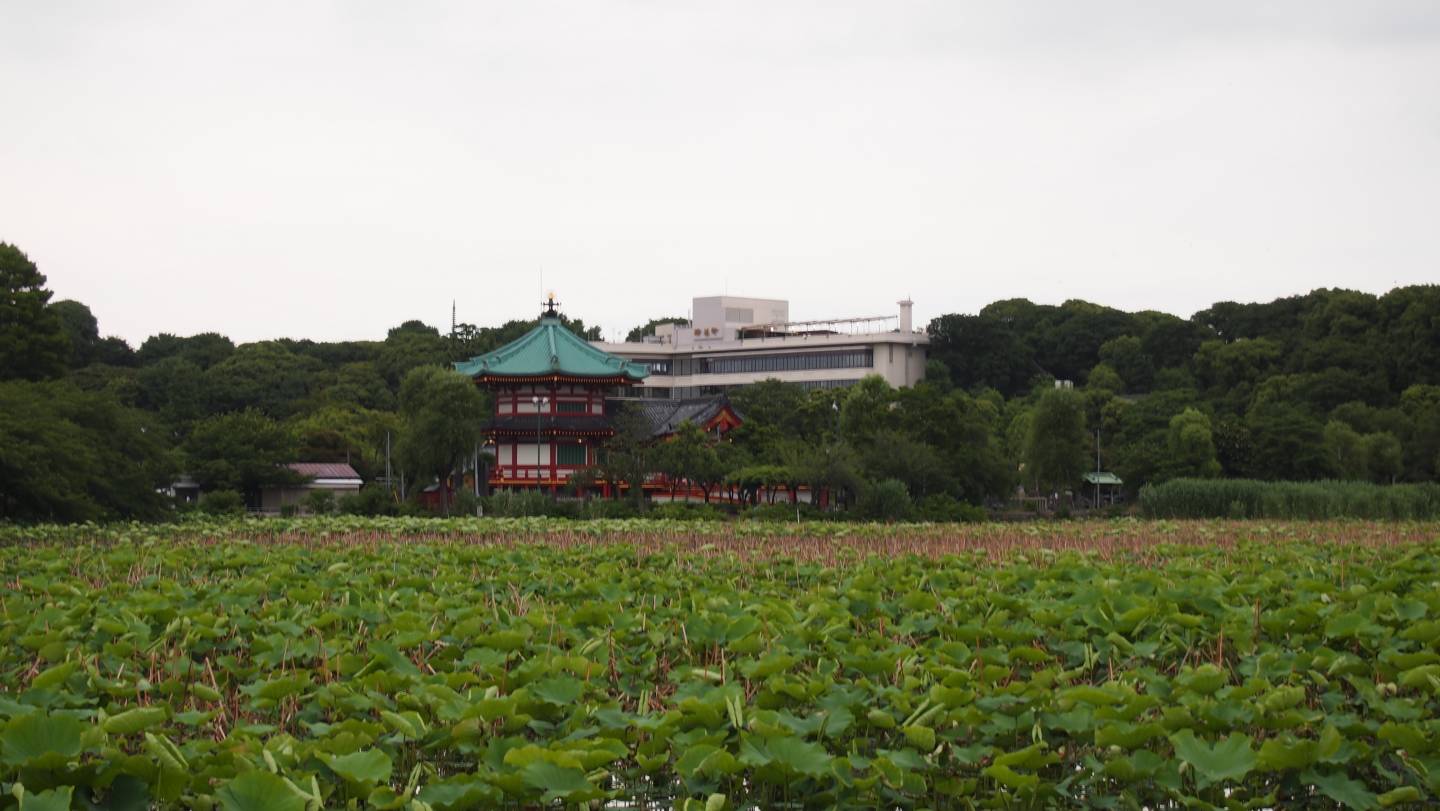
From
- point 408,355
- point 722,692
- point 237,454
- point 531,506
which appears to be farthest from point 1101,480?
point 722,692

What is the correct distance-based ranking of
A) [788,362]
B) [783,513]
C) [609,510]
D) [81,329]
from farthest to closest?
1. [788,362]
2. [81,329]
3. [609,510]
4. [783,513]

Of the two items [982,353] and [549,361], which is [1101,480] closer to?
[982,353]

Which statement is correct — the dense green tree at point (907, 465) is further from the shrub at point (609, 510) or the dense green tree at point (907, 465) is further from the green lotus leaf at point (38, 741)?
the green lotus leaf at point (38, 741)

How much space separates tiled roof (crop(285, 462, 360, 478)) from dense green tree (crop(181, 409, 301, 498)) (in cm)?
554

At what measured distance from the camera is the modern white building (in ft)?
201

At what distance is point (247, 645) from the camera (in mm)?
7875

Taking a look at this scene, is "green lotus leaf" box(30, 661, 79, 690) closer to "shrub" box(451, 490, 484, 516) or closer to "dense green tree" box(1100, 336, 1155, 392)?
"shrub" box(451, 490, 484, 516)

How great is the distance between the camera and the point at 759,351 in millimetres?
63188

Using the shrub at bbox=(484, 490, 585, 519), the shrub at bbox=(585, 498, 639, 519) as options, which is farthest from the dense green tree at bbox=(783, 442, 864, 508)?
the shrub at bbox=(484, 490, 585, 519)

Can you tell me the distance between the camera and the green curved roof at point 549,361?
4022 cm

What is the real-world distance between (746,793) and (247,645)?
351 centimetres

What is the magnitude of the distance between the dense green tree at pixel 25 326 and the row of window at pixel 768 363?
89.3 feet

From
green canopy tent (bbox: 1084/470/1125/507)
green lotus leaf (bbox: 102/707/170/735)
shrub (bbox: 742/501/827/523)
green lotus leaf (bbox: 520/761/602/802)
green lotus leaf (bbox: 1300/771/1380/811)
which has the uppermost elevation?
green canopy tent (bbox: 1084/470/1125/507)

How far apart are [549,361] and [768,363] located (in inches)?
929
